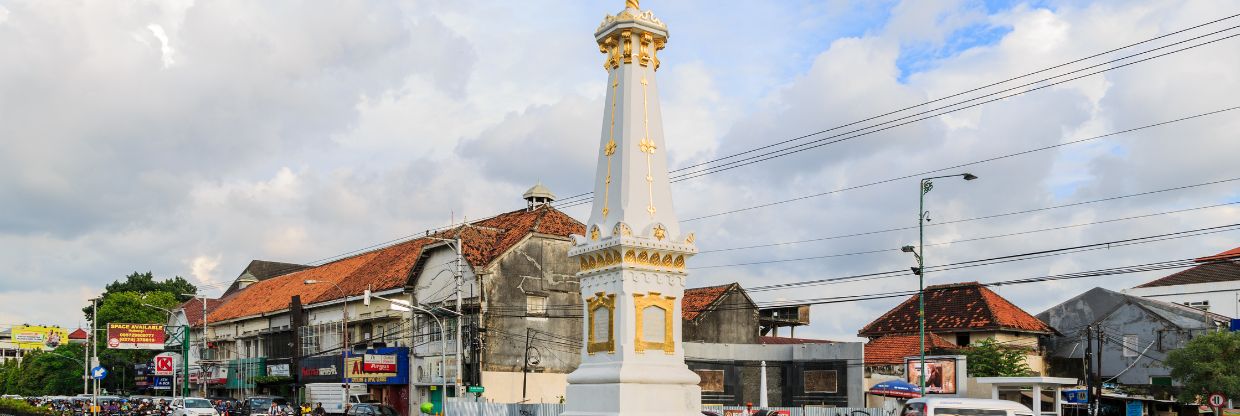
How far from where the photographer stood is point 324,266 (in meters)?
73.3

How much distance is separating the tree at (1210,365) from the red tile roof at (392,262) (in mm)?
27301

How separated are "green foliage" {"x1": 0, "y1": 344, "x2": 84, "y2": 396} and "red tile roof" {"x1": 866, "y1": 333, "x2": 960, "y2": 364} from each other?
70.6m

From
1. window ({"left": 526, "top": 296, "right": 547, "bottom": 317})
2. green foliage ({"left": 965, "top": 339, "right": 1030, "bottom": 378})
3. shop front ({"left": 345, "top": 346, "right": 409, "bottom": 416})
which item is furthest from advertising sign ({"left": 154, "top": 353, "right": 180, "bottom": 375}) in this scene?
green foliage ({"left": 965, "top": 339, "right": 1030, "bottom": 378})

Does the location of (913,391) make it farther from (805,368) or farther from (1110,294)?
(1110,294)

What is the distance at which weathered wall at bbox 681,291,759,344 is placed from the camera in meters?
56.2

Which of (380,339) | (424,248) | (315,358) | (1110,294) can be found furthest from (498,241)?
(1110,294)

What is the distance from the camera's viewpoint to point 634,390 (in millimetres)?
17703

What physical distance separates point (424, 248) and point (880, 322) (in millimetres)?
27218

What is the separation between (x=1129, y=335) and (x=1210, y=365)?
1488 centimetres

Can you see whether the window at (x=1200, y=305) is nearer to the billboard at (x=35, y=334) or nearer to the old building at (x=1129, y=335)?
the old building at (x=1129, y=335)

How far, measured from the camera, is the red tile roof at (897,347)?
53188 mm

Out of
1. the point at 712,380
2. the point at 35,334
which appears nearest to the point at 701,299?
the point at 712,380

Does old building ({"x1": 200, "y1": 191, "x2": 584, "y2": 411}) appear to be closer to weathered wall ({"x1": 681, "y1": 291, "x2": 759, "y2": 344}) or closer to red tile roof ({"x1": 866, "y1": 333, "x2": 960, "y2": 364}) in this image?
weathered wall ({"x1": 681, "y1": 291, "x2": 759, "y2": 344})

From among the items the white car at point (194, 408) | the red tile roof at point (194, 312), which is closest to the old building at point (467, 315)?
the white car at point (194, 408)
